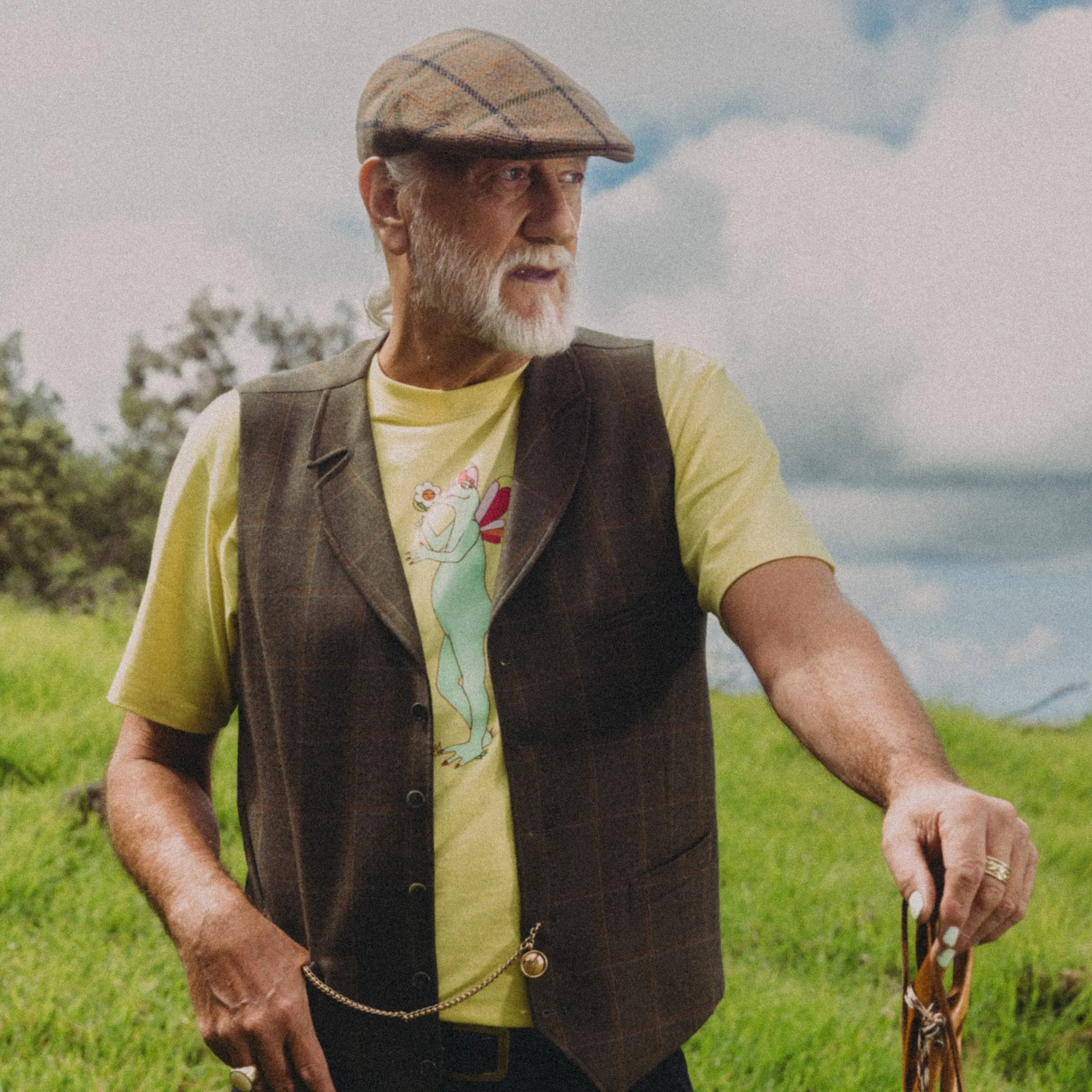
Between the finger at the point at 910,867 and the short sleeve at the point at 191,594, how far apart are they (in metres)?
1.41

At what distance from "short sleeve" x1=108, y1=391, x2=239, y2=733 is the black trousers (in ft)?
2.76

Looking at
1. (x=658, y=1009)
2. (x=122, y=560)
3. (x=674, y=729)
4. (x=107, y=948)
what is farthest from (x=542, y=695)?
(x=122, y=560)

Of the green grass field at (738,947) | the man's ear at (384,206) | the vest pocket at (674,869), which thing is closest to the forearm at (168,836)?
the vest pocket at (674,869)

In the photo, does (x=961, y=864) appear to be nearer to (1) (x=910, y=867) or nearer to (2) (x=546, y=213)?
(1) (x=910, y=867)

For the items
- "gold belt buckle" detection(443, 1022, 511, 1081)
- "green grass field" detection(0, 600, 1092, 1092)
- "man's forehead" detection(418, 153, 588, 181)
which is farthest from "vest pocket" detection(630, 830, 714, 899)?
"green grass field" detection(0, 600, 1092, 1092)

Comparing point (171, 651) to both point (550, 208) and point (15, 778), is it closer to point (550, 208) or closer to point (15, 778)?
point (550, 208)

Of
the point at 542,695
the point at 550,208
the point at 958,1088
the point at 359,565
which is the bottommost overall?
the point at 958,1088

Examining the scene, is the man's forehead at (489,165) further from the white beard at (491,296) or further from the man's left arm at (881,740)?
the man's left arm at (881,740)

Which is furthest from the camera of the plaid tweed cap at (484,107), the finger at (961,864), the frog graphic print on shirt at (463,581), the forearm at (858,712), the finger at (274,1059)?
the plaid tweed cap at (484,107)

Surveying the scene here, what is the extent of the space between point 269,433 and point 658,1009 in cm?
129

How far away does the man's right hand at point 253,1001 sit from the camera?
213cm

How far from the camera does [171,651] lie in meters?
2.57

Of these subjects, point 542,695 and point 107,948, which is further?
point 107,948

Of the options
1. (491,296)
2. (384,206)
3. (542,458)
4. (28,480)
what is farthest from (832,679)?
(28,480)
